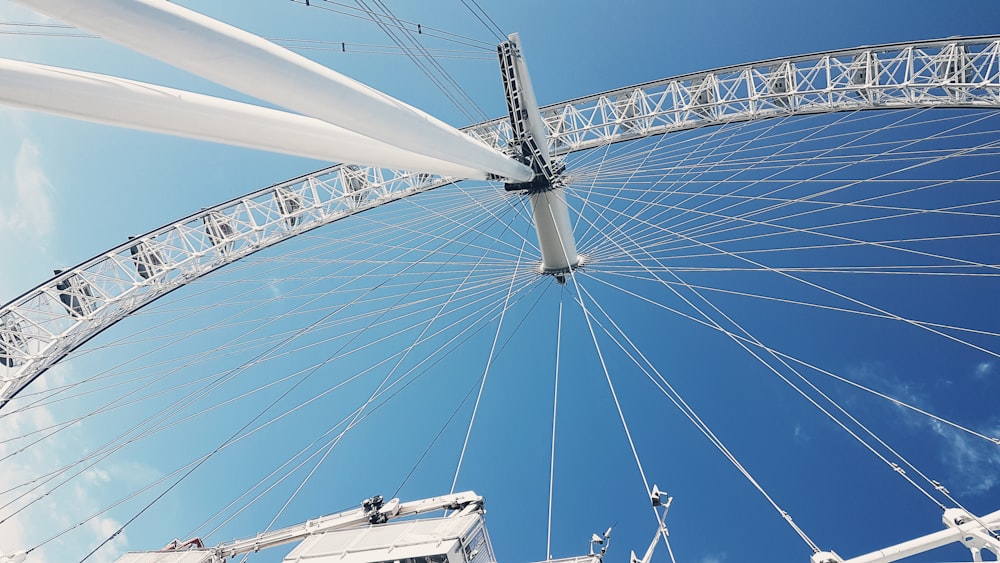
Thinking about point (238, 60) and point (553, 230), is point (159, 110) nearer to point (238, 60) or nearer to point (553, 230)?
point (238, 60)

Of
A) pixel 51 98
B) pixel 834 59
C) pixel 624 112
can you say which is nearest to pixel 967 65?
pixel 834 59

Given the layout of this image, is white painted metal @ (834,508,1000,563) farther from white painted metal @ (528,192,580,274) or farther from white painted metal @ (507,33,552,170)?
white painted metal @ (507,33,552,170)

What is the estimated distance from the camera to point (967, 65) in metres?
18.6

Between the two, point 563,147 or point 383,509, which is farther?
point 563,147

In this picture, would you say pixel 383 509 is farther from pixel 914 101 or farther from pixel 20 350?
pixel 914 101

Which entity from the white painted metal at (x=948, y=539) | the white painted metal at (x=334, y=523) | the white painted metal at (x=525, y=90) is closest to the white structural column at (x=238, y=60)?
the white painted metal at (x=334, y=523)

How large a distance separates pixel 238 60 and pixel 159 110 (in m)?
1.16

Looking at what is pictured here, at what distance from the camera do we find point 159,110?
16.7 ft

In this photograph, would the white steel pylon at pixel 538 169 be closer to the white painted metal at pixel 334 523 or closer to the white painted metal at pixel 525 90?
the white painted metal at pixel 525 90

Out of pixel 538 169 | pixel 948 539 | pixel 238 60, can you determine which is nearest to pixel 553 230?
pixel 538 169

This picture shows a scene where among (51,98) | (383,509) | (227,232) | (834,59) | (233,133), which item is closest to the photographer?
(51,98)

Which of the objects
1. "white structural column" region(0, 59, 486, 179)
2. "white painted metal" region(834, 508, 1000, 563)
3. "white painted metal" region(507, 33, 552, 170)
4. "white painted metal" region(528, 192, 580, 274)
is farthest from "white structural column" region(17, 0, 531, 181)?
"white painted metal" region(528, 192, 580, 274)

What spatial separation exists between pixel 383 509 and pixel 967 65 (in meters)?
23.6

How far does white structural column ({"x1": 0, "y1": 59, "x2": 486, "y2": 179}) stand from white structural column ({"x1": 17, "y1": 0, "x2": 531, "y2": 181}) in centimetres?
74
